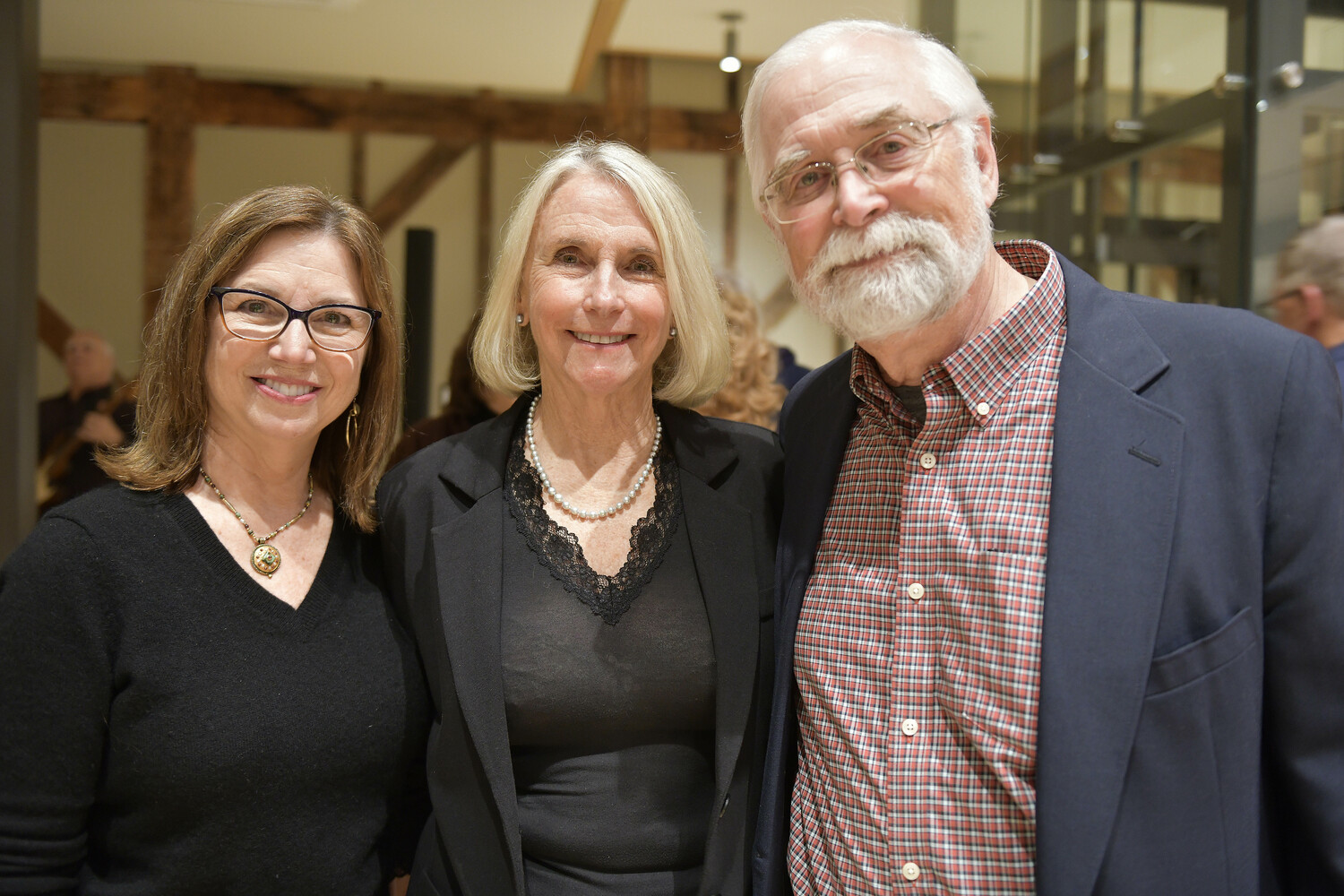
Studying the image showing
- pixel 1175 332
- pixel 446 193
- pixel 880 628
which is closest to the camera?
pixel 1175 332

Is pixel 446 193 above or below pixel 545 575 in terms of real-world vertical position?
above

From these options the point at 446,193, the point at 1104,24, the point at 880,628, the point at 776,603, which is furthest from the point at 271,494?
the point at 446,193

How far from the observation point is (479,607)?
173cm

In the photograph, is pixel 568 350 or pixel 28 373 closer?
pixel 568 350

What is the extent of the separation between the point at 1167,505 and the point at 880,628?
433mm

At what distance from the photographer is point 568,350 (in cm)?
189

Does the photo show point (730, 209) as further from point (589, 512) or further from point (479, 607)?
point (479, 607)

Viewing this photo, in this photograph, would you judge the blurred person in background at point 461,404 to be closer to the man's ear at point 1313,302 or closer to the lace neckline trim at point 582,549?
the lace neckline trim at point 582,549

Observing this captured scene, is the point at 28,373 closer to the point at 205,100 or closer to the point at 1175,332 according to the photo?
the point at 1175,332

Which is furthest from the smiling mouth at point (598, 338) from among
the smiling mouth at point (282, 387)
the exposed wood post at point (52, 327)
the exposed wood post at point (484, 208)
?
the exposed wood post at point (52, 327)

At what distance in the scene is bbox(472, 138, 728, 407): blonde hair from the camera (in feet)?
6.28

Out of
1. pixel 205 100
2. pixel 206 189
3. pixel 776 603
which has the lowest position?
pixel 776 603

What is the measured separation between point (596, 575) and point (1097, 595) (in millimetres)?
882

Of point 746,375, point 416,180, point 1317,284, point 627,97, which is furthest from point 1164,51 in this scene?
point 416,180
